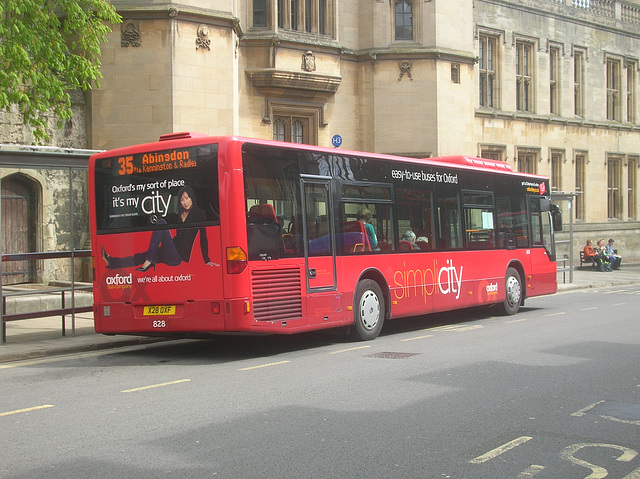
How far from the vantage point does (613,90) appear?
37.9 metres

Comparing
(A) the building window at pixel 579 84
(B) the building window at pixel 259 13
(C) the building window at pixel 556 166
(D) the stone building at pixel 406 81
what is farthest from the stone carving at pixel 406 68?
(A) the building window at pixel 579 84

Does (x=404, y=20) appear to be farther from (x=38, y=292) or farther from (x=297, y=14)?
(x=38, y=292)

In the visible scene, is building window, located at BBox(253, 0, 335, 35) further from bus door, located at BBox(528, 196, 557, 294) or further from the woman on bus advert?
the woman on bus advert

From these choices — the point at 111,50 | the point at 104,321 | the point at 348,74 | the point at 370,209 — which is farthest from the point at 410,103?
the point at 104,321

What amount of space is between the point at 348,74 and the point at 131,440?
69.6 ft

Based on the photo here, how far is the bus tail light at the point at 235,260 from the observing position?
1011 centimetres

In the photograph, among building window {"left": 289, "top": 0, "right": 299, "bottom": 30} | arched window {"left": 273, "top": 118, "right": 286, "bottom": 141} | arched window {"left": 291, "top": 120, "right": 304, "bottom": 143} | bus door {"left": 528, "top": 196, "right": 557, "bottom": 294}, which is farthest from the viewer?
arched window {"left": 291, "top": 120, "right": 304, "bottom": 143}

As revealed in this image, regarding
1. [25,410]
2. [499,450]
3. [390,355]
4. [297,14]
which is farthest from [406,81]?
[499,450]

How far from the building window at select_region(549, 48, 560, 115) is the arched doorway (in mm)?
23935

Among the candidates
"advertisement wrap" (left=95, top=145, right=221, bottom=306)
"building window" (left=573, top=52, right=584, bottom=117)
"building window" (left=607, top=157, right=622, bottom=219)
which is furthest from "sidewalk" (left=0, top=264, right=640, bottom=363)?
"building window" (left=607, top=157, right=622, bottom=219)

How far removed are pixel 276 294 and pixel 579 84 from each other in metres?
29.2

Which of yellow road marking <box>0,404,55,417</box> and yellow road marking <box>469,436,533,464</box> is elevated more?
yellow road marking <box>0,404,55,417</box>

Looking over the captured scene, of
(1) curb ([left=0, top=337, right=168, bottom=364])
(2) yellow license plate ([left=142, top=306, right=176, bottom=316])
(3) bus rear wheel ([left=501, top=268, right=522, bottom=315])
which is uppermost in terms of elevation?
(2) yellow license plate ([left=142, top=306, right=176, bottom=316])

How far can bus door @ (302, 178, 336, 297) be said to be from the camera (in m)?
11.3
